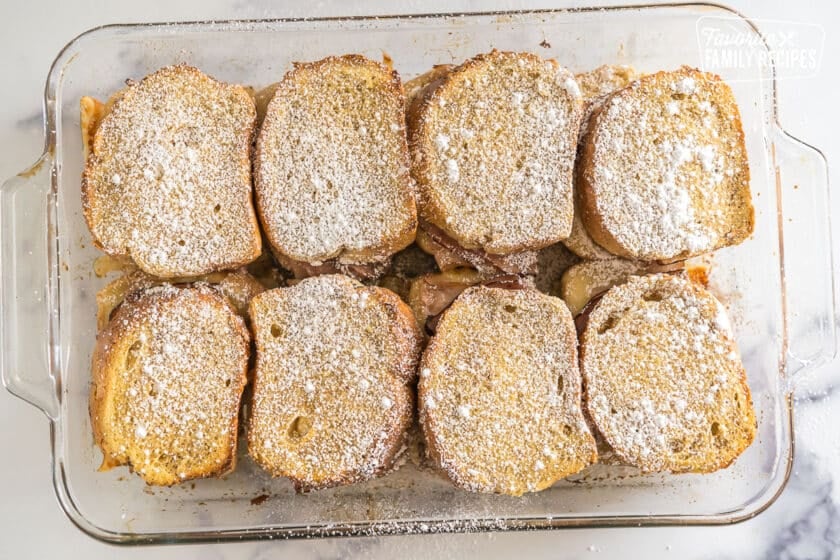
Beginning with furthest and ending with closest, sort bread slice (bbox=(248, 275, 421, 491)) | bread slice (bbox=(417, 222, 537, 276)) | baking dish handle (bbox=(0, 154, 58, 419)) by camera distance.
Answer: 1. baking dish handle (bbox=(0, 154, 58, 419))
2. bread slice (bbox=(417, 222, 537, 276))
3. bread slice (bbox=(248, 275, 421, 491))

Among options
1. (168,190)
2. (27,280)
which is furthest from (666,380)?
(27,280)

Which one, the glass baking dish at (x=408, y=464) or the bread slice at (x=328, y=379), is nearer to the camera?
the bread slice at (x=328, y=379)

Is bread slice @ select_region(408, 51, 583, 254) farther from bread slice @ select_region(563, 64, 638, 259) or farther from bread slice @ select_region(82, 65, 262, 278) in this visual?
bread slice @ select_region(82, 65, 262, 278)

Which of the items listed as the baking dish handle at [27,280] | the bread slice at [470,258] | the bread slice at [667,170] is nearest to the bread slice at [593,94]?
the bread slice at [667,170]

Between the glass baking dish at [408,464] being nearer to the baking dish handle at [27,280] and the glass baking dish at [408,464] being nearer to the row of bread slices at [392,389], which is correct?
the baking dish handle at [27,280]

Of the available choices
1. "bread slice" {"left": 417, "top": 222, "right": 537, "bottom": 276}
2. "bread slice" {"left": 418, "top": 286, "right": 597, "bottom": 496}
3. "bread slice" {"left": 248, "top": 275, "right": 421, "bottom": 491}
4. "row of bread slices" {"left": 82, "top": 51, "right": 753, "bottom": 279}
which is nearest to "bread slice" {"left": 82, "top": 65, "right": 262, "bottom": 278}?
"row of bread slices" {"left": 82, "top": 51, "right": 753, "bottom": 279}
